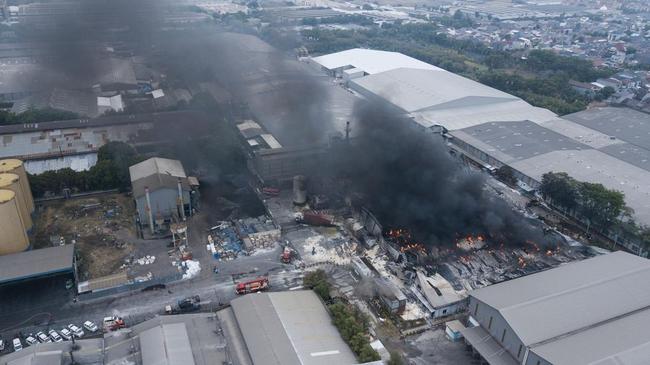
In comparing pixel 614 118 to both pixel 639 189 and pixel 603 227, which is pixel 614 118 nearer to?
pixel 639 189

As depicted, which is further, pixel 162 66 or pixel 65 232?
pixel 162 66

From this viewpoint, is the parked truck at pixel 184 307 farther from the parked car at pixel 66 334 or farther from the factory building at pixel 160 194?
the factory building at pixel 160 194

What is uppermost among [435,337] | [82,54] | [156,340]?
[82,54]

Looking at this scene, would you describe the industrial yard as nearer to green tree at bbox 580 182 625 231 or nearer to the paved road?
the paved road

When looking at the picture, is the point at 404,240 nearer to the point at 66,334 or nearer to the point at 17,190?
the point at 66,334

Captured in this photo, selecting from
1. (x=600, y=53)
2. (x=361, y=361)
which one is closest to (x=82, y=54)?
(x=361, y=361)

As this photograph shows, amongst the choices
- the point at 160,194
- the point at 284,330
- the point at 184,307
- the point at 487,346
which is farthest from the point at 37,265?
the point at 487,346

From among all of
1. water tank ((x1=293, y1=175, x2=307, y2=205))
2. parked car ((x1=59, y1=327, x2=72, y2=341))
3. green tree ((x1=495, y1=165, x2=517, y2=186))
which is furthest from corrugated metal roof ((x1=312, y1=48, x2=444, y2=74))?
parked car ((x1=59, y1=327, x2=72, y2=341))
